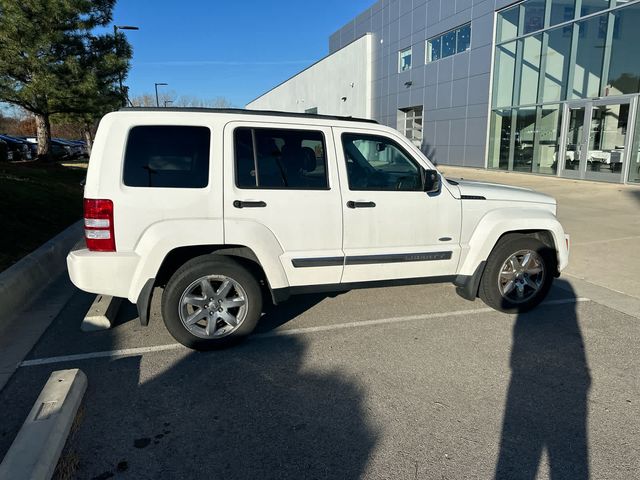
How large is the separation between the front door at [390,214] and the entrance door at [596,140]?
1453 centimetres

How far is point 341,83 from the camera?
3594 cm

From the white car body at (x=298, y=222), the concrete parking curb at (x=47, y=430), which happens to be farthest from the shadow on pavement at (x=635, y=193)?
the concrete parking curb at (x=47, y=430)

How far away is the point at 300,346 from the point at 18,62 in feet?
50.1

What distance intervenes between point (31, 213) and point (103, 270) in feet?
18.0

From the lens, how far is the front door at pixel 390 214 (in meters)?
4.04

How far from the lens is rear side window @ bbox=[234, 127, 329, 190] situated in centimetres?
377

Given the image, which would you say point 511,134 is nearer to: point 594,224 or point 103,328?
point 594,224

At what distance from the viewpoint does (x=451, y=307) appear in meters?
4.87

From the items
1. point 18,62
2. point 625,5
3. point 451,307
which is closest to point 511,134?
point 625,5

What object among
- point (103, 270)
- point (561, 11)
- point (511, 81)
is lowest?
point (103, 270)

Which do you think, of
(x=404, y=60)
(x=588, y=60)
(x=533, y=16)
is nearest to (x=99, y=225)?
(x=588, y=60)

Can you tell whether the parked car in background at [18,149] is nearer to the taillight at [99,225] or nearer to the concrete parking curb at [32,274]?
the concrete parking curb at [32,274]

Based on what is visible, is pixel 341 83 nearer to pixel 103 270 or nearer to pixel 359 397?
pixel 103 270

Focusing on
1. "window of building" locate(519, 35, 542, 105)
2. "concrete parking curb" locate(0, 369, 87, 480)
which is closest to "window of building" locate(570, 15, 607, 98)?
"window of building" locate(519, 35, 542, 105)
